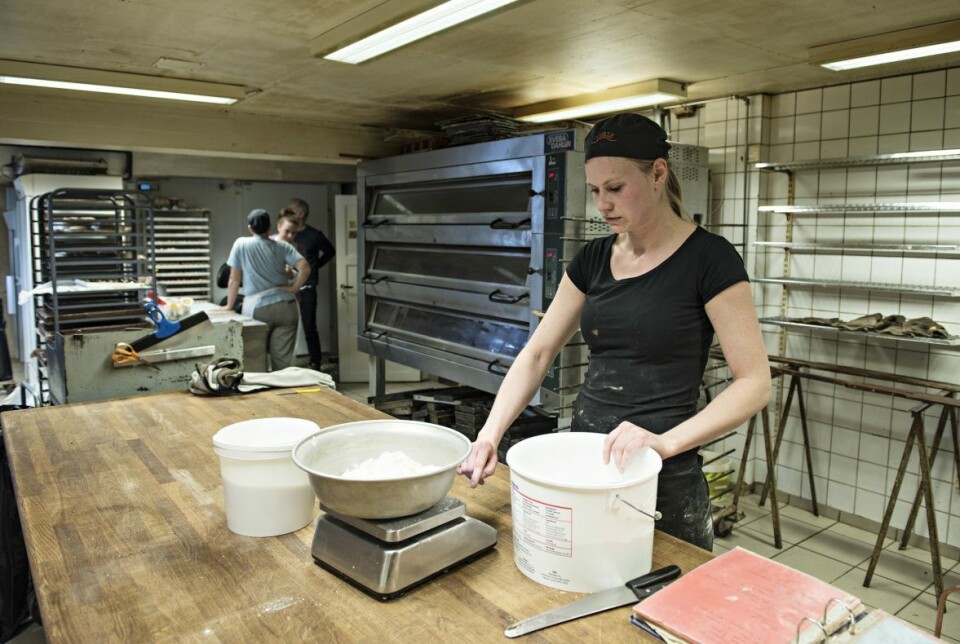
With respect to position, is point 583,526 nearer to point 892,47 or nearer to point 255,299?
point 892,47

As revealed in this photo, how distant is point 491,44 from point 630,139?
5.94 ft

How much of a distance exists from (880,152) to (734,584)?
3332 millimetres

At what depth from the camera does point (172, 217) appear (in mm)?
6742

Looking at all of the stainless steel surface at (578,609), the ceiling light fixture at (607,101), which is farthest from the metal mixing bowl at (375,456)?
the ceiling light fixture at (607,101)

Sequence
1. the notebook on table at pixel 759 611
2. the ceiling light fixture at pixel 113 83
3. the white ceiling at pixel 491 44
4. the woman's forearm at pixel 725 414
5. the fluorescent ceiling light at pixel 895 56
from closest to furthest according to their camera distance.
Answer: the notebook on table at pixel 759 611, the woman's forearm at pixel 725 414, the white ceiling at pixel 491 44, the fluorescent ceiling light at pixel 895 56, the ceiling light fixture at pixel 113 83

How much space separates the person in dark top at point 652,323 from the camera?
4.97 ft

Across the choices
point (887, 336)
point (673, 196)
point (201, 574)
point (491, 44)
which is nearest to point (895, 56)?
point (887, 336)

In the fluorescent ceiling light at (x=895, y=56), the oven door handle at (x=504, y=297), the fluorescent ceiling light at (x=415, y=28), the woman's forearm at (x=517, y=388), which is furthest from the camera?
the oven door handle at (x=504, y=297)

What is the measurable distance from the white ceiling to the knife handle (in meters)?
2.08

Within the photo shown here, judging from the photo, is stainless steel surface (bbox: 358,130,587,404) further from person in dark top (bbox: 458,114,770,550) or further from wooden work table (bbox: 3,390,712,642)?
wooden work table (bbox: 3,390,712,642)

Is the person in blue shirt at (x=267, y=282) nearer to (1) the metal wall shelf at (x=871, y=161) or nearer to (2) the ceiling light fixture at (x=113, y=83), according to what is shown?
(2) the ceiling light fixture at (x=113, y=83)

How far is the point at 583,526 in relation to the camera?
3.92 feet

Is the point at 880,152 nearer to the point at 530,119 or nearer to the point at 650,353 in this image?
the point at 530,119

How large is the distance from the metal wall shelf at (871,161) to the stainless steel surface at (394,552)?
296 centimetres
